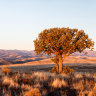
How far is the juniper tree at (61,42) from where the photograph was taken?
19250 mm

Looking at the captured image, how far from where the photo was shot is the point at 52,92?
27.2 ft

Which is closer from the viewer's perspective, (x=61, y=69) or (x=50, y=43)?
(x=50, y=43)

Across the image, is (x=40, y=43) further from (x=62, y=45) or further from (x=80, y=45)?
(x=80, y=45)

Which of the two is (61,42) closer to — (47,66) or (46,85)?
(46,85)

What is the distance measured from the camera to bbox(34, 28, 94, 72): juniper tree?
19250 mm

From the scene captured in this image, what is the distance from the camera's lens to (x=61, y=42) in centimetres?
1947

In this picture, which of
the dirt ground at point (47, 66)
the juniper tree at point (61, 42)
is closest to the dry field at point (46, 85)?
the juniper tree at point (61, 42)

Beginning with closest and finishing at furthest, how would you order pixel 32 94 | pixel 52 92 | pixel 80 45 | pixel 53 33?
1. pixel 32 94
2. pixel 52 92
3. pixel 80 45
4. pixel 53 33

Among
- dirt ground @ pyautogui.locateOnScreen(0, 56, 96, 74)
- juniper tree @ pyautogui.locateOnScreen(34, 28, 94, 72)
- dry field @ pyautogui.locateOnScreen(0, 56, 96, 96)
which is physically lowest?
dirt ground @ pyautogui.locateOnScreen(0, 56, 96, 74)

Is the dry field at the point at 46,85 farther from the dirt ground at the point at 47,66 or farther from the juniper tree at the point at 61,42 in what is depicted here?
the dirt ground at the point at 47,66

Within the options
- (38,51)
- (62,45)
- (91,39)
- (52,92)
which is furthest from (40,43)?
(52,92)

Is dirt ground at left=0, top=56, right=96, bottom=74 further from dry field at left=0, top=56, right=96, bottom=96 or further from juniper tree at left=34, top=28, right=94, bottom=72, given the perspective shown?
dry field at left=0, top=56, right=96, bottom=96

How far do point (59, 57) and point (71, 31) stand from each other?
15.0 ft

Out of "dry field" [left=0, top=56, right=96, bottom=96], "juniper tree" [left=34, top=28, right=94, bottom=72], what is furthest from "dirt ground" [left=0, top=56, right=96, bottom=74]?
"dry field" [left=0, top=56, right=96, bottom=96]
